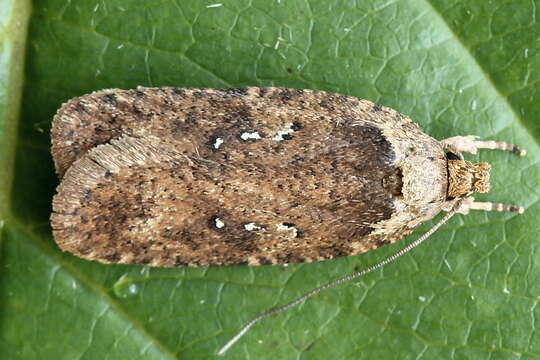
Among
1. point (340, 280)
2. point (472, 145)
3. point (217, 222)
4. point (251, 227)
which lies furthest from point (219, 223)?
point (472, 145)

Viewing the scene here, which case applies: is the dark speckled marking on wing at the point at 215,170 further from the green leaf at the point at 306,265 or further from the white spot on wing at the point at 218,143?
the green leaf at the point at 306,265

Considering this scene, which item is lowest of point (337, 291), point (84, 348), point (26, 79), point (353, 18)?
point (84, 348)

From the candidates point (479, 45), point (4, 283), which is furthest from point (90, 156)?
point (479, 45)

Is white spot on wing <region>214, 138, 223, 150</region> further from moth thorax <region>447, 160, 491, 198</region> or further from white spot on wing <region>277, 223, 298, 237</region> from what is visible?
moth thorax <region>447, 160, 491, 198</region>

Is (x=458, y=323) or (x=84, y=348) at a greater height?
(x=458, y=323)

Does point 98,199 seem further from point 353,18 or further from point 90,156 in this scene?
point 353,18

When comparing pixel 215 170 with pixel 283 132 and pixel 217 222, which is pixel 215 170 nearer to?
pixel 217 222

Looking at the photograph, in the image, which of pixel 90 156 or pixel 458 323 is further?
pixel 458 323

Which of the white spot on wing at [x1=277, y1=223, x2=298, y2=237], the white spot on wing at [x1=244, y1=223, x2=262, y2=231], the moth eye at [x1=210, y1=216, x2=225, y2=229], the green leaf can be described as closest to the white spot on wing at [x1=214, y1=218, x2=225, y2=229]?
the moth eye at [x1=210, y1=216, x2=225, y2=229]
